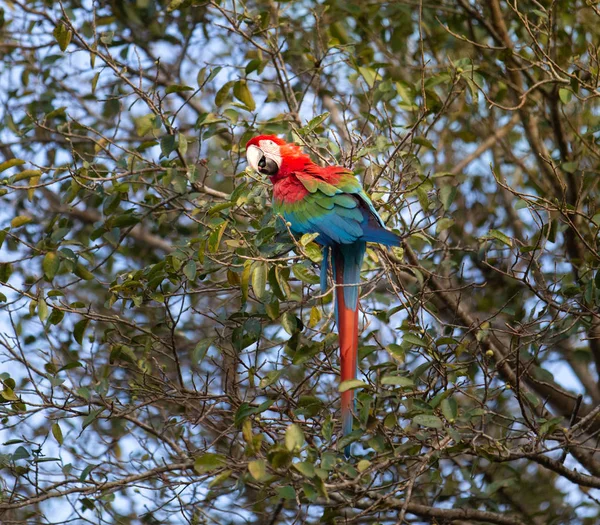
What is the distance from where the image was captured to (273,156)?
2.62m

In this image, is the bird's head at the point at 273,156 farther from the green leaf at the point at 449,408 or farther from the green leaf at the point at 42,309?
the green leaf at the point at 449,408

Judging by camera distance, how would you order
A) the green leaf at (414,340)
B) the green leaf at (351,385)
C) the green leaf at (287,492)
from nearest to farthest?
the green leaf at (287,492) → the green leaf at (351,385) → the green leaf at (414,340)

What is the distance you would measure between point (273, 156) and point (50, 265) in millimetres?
852

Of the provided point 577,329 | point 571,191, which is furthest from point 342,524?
point 571,191

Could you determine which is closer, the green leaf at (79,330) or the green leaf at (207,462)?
the green leaf at (207,462)

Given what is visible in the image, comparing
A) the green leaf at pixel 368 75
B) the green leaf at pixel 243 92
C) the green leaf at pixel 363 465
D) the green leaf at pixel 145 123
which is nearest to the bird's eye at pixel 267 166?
the green leaf at pixel 243 92

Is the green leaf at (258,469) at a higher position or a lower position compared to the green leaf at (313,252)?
lower

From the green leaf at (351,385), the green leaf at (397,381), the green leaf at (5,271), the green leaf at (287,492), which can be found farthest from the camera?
the green leaf at (5,271)

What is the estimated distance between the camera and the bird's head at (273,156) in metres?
2.58

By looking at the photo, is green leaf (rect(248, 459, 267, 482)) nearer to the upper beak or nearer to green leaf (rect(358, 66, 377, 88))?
the upper beak

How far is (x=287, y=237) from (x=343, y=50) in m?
0.96

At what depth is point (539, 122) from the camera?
11.7 feet

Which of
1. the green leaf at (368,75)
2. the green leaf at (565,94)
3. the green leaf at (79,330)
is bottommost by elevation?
the green leaf at (79,330)

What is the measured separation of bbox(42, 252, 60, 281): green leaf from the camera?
8.18 feet
